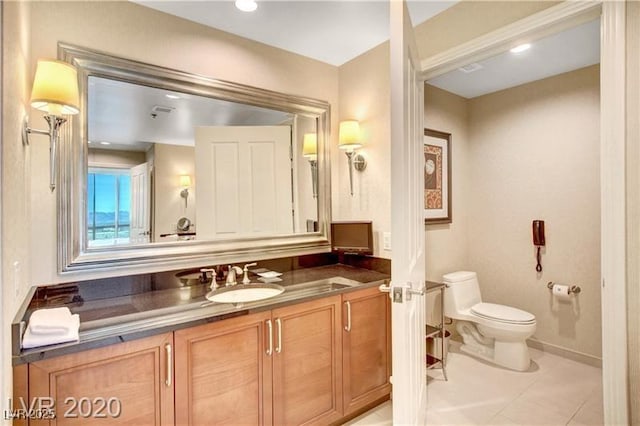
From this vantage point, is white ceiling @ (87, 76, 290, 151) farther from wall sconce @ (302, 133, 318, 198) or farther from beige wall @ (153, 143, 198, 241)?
wall sconce @ (302, 133, 318, 198)

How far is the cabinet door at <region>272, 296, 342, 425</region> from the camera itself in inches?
65.4

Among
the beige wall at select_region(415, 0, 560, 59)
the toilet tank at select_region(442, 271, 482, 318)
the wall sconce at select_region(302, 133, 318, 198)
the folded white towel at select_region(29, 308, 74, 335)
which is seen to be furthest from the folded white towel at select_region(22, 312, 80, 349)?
the toilet tank at select_region(442, 271, 482, 318)

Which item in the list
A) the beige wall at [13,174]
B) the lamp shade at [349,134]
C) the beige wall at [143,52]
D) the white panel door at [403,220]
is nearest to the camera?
the beige wall at [13,174]

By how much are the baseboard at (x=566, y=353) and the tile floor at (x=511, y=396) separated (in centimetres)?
5

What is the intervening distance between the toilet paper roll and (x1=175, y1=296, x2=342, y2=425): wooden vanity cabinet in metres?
2.10

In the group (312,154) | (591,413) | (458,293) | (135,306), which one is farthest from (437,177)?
(135,306)

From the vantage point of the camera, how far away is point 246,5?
1858 millimetres

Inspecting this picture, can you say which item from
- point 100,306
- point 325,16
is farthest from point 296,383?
point 325,16

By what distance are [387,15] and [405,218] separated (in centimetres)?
139

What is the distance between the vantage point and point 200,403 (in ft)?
4.69

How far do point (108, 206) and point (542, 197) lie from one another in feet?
11.0

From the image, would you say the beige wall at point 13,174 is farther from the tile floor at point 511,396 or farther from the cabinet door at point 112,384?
the tile floor at point 511,396

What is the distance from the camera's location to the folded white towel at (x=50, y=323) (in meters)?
1.12

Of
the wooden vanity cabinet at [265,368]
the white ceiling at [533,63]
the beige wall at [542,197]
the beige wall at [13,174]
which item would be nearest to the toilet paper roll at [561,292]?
the beige wall at [542,197]
